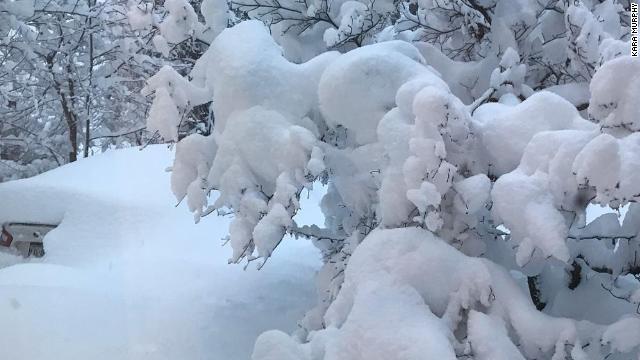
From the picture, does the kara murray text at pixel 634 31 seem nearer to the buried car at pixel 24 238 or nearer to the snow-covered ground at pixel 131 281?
the snow-covered ground at pixel 131 281

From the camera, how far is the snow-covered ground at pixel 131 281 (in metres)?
5.00

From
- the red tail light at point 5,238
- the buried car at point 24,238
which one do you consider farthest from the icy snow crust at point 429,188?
the red tail light at point 5,238

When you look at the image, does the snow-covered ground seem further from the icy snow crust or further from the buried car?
the icy snow crust

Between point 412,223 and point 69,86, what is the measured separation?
1379 cm

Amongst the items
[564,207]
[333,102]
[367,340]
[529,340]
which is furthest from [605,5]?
[367,340]

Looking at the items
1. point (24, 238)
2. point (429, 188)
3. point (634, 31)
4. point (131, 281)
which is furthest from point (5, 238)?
point (634, 31)

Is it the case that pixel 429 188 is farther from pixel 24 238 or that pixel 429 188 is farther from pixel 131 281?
pixel 24 238

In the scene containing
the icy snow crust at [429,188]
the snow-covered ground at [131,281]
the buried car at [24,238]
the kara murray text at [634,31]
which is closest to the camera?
the icy snow crust at [429,188]

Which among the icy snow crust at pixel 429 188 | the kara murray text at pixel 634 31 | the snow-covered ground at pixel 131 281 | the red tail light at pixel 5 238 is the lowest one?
the red tail light at pixel 5 238

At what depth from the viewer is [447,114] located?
2850mm

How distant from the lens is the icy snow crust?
8.46 feet

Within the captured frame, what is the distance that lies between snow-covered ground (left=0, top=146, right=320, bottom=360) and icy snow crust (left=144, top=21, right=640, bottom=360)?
1437 millimetres

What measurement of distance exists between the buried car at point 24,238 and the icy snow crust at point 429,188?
5.46 metres

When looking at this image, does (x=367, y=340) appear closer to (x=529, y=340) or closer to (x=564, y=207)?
(x=529, y=340)
